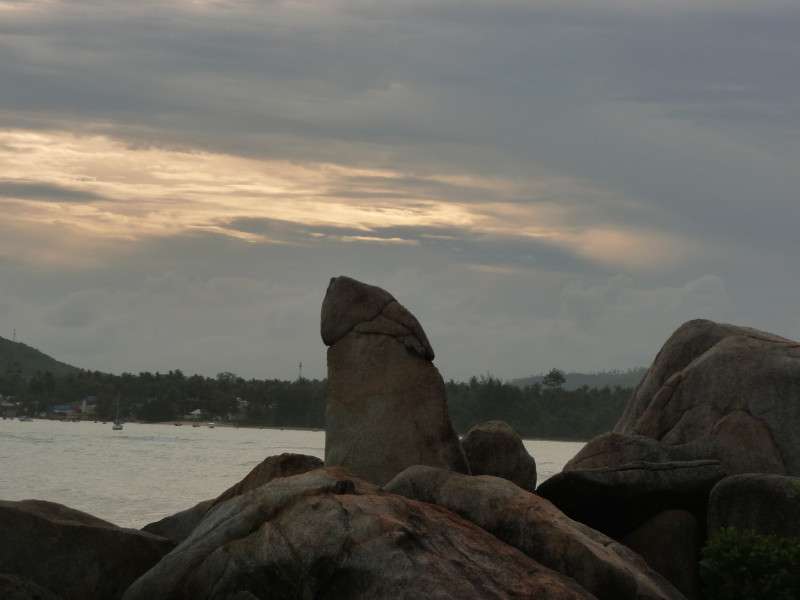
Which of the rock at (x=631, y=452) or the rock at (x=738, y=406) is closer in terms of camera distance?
the rock at (x=631, y=452)

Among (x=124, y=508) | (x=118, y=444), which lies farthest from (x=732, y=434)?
(x=118, y=444)

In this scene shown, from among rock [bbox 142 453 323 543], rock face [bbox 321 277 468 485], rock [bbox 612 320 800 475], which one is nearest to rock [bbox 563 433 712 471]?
rock [bbox 612 320 800 475]

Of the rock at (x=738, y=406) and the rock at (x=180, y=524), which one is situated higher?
the rock at (x=738, y=406)

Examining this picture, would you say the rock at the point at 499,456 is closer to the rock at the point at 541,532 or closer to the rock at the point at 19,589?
the rock at the point at 541,532

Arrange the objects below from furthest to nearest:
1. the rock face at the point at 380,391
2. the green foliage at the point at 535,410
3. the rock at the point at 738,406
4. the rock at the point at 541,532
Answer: the green foliage at the point at 535,410, the rock at the point at 738,406, the rock face at the point at 380,391, the rock at the point at 541,532

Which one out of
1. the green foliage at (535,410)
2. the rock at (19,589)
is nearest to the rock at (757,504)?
the rock at (19,589)

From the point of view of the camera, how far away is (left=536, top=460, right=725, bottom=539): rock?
70.9ft

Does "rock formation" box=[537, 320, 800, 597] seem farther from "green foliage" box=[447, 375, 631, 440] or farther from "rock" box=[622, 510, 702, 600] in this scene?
"green foliage" box=[447, 375, 631, 440]

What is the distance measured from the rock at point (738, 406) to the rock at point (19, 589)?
1180cm

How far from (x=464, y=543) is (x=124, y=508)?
62420 millimetres

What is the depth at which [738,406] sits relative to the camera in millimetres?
24641

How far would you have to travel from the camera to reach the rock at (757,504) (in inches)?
829

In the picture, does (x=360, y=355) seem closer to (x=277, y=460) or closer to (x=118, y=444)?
(x=277, y=460)

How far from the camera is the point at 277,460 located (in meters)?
22.0
